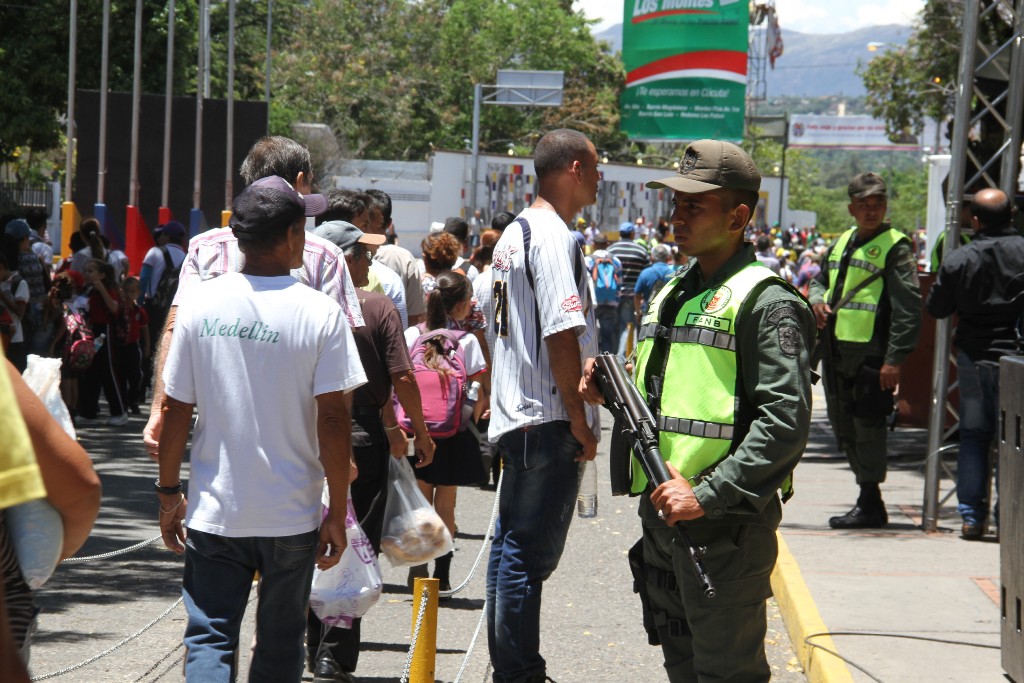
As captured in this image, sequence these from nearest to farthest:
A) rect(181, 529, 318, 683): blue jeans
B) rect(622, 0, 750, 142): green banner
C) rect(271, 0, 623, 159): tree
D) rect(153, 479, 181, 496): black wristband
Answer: rect(181, 529, 318, 683): blue jeans < rect(153, 479, 181, 496): black wristband < rect(622, 0, 750, 142): green banner < rect(271, 0, 623, 159): tree

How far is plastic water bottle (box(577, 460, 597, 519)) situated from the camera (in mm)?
5488

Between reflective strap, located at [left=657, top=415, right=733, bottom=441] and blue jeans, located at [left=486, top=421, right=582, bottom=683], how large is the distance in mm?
1147

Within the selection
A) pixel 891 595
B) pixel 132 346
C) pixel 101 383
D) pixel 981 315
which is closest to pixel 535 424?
pixel 891 595

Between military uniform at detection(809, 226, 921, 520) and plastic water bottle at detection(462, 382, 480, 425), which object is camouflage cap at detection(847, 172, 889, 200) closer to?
military uniform at detection(809, 226, 921, 520)

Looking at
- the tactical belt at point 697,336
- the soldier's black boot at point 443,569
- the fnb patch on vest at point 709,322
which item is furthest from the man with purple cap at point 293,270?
the soldier's black boot at point 443,569

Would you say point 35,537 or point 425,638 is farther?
point 425,638

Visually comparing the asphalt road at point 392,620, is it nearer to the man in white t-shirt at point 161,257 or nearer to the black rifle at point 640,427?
the black rifle at point 640,427

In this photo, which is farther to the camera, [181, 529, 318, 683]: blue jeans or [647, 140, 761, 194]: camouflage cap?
[181, 529, 318, 683]: blue jeans

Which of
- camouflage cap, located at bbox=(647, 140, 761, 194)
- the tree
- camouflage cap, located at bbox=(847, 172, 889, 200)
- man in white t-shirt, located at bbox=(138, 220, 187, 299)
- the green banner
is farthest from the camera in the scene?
the tree

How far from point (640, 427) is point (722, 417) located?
0.23m

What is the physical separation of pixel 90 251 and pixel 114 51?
2137 cm

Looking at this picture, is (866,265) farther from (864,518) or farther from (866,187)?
(864,518)

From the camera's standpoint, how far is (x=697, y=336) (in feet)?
12.7

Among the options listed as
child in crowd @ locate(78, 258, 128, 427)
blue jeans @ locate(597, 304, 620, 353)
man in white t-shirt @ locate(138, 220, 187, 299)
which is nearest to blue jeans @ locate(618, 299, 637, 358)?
blue jeans @ locate(597, 304, 620, 353)
